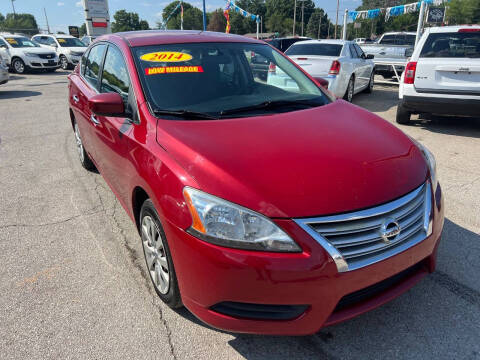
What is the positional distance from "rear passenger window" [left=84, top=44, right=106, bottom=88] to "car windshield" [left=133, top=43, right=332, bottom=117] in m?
1.00

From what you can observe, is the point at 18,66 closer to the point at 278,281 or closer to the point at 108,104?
the point at 108,104

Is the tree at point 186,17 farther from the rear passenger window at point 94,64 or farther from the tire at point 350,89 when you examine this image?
the rear passenger window at point 94,64

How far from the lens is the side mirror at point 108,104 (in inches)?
103

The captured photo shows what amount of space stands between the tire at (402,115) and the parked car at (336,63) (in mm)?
1669

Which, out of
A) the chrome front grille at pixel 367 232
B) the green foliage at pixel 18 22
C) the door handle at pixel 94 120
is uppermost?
the green foliage at pixel 18 22

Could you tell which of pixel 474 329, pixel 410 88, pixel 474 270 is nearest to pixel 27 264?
pixel 474 329

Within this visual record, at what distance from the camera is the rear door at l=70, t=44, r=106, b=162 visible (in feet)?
12.3

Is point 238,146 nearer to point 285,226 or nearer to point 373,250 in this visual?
point 285,226

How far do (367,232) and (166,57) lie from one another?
2.05 metres

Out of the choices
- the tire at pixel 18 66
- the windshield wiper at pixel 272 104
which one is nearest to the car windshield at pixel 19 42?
the tire at pixel 18 66

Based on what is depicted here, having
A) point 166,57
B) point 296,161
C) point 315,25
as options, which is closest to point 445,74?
→ point 166,57

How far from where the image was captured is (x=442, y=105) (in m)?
6.06

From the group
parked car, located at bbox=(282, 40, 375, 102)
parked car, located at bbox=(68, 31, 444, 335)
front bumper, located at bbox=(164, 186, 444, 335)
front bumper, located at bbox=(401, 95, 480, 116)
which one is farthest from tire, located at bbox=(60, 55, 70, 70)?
front bumper, located at bbox=(164, 186, 444, 335)

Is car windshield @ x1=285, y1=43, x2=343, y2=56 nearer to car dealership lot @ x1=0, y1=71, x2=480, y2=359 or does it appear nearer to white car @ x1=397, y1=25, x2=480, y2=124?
white car @ x1=397, y1=25, x2=480, y2=124
